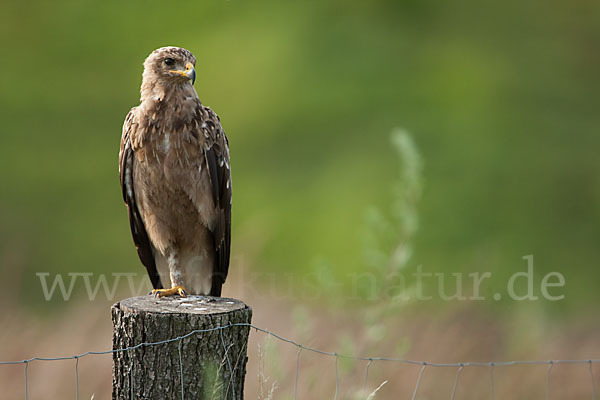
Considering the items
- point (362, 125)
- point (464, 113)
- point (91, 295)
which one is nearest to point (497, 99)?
point (464, 113)

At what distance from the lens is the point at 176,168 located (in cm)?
352

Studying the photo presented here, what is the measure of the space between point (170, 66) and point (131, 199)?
0.69 m

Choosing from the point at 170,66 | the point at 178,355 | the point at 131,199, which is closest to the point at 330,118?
the point at 131,199

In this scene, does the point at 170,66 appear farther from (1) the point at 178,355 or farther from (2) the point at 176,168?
(1) the point at 178,355

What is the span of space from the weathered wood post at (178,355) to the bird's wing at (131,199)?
1.36 metres

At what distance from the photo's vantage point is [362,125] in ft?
42.0

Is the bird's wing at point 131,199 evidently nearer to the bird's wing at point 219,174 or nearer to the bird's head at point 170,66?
the bird's head at point 170,66

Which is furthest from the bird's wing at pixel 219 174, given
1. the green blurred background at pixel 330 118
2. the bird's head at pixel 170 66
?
the green blurred background at pixel 330 118

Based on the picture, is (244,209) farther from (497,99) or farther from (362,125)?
(497,99)

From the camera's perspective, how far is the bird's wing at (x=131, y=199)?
3.61m

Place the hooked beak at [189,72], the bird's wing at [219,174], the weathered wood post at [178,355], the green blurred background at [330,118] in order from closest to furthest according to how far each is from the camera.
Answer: the weathered wood post at [178,355]
the hooked beak at [189,72]
the bird's wing at [219,174]
the green blurred background at [330,118]

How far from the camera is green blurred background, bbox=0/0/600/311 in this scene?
10539 mm

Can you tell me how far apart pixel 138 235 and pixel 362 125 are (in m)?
9.20

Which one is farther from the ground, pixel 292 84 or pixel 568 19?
pixel 568 19
